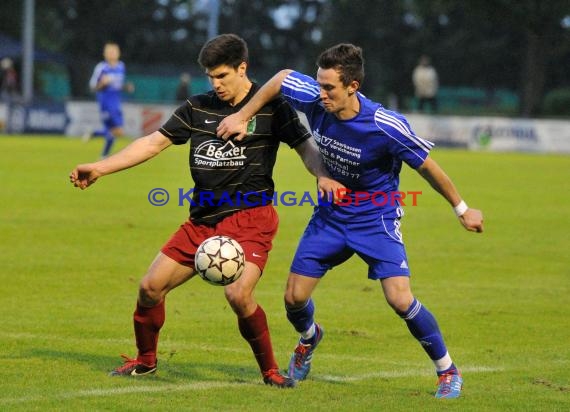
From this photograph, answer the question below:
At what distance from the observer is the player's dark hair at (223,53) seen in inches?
260

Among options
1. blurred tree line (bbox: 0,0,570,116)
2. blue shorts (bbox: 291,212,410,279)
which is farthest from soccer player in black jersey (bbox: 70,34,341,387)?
blurred tree line (bbox: 0,0,570,116)

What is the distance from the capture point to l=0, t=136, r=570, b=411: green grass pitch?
21.9 feet

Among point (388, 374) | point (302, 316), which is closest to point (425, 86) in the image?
point (388, 374)

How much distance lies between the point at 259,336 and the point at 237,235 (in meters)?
0.60

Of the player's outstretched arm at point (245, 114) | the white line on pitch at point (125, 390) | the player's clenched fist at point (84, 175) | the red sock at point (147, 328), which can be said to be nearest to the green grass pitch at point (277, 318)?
the white line on pitch at point (125, 390)

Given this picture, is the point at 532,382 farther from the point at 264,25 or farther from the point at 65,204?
the point at 264,25

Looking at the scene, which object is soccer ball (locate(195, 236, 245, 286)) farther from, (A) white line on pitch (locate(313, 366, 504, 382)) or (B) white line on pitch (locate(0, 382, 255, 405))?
(A) white line on pitch (locate(313, 366, 504, 382))

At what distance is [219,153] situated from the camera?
22.3 ft

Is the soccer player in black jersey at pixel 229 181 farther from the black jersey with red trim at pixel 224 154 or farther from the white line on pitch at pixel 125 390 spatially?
the white line on pitch at pixel 125 390

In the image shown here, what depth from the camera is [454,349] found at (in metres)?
8.31

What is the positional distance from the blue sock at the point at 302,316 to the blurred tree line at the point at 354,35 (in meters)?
42.6

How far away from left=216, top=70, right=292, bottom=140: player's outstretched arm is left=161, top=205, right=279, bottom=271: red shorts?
1.59ft

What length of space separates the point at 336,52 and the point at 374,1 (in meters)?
50.8

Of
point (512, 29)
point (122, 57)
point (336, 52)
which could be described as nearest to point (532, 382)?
point (336, 52)
